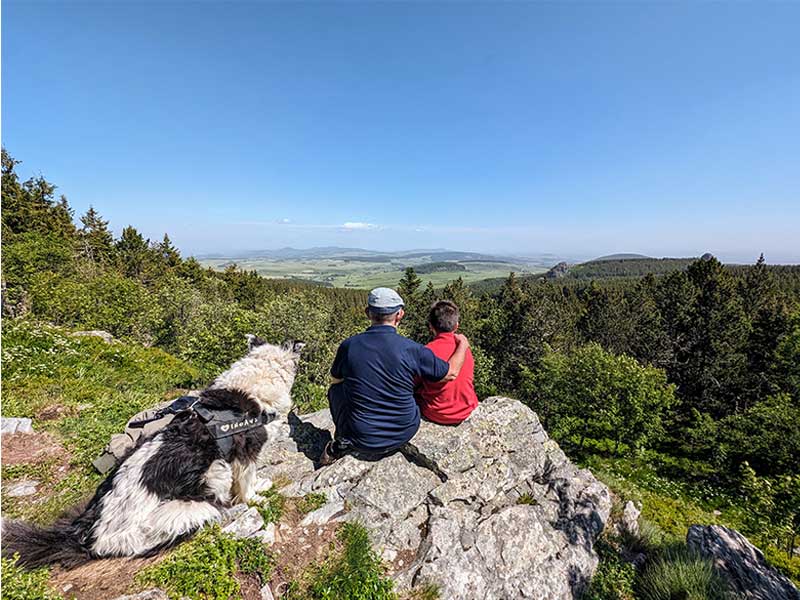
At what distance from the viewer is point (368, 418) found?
4.63 meters

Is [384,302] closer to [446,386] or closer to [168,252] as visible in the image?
[446,386]

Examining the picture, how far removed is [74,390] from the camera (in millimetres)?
7707

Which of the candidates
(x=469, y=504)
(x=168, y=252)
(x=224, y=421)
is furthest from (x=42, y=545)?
(x=168, y=252)

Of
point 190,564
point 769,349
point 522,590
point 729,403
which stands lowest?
point 729,403

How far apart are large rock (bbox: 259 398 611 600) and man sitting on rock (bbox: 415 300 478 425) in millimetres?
331

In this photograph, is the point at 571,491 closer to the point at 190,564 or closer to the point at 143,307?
the point at 190,564

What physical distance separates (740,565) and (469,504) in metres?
4.47

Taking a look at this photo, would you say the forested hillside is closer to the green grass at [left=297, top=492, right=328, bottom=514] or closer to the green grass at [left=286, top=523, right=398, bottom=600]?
the green grass at [left=286, top=523, right=398, bottom=600]

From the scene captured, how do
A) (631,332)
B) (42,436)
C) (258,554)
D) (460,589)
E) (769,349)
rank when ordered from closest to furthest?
(258,554) → (460,589) → (42,436) → (769,349) → (631,332)

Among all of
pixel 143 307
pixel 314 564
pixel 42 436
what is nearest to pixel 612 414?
pixel 314 564

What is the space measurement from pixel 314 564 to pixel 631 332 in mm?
Answer: 57467

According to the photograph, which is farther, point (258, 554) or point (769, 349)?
point (769, 349)

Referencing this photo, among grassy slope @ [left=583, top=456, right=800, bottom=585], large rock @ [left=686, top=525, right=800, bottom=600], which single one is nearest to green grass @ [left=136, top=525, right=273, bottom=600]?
large rock @ [left=686, top=525, right=800, bottom=600]

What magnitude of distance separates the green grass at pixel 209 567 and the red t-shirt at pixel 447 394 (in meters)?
2.90
